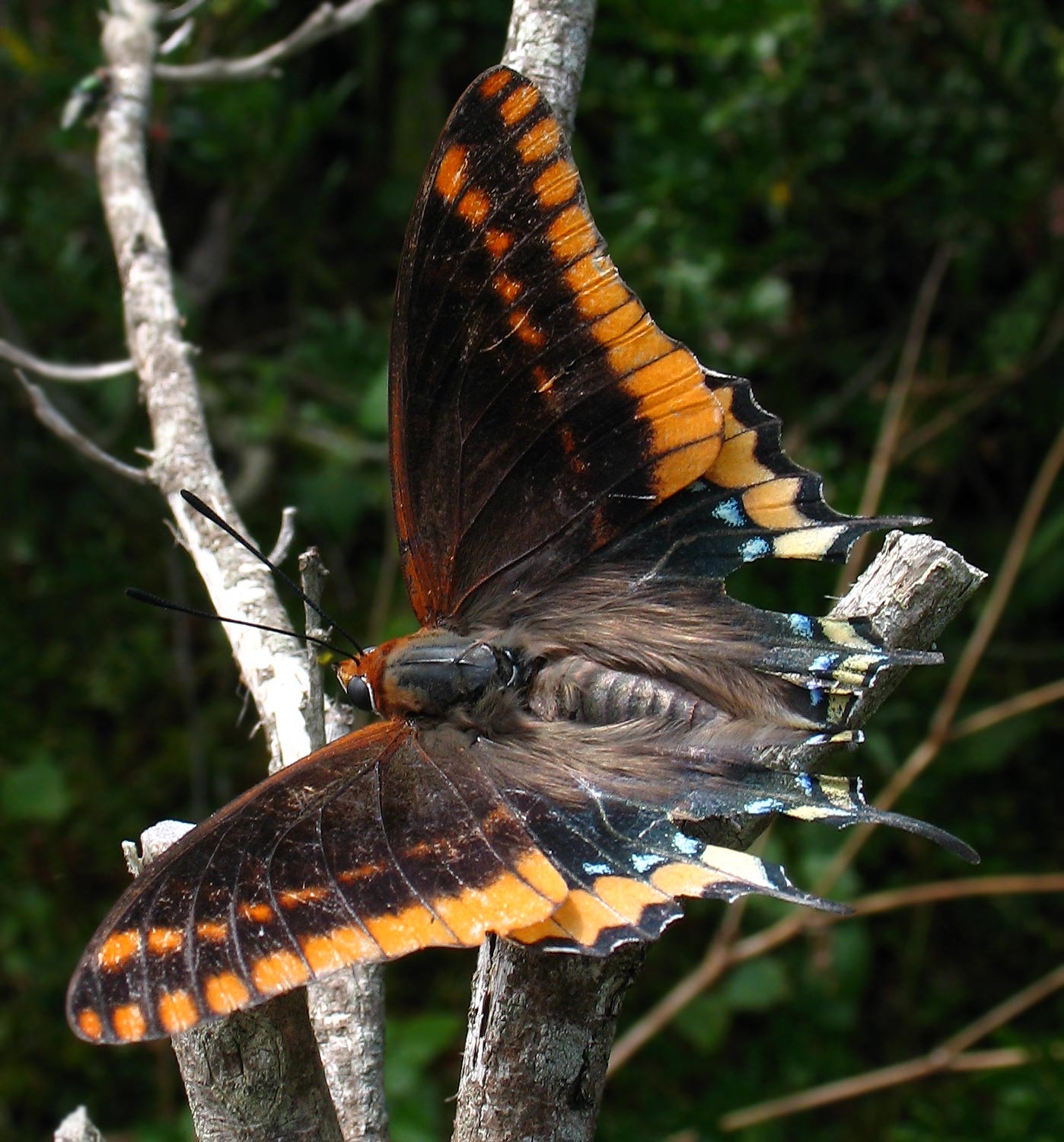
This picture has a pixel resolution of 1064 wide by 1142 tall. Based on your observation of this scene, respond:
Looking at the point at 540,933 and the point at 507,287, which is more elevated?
the point at 507,287

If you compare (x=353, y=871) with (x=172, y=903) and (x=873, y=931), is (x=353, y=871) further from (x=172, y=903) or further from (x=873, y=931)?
(x=873, y=931)

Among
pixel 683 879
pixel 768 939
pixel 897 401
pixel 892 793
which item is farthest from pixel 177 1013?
pixel 897 401

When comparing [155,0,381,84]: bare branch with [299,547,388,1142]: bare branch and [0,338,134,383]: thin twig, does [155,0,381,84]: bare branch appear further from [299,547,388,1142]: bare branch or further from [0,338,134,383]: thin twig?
[299,547,388,1142]: bare branch

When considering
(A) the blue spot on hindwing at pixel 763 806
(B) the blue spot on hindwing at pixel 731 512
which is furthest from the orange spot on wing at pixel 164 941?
(B) the blue spot on hindwing at pixel 731 512

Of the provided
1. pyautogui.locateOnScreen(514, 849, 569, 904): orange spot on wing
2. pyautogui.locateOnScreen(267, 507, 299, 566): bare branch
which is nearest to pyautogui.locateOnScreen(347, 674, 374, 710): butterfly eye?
pyautogui.locateOnScreen(267, 507, 299, 566): bare branch

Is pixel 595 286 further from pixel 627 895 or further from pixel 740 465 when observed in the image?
pixel 627 895

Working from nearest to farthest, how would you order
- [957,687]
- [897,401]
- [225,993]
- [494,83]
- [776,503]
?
[225,993] → [494,83] → [776,503] → [957,687] → [897,401]
